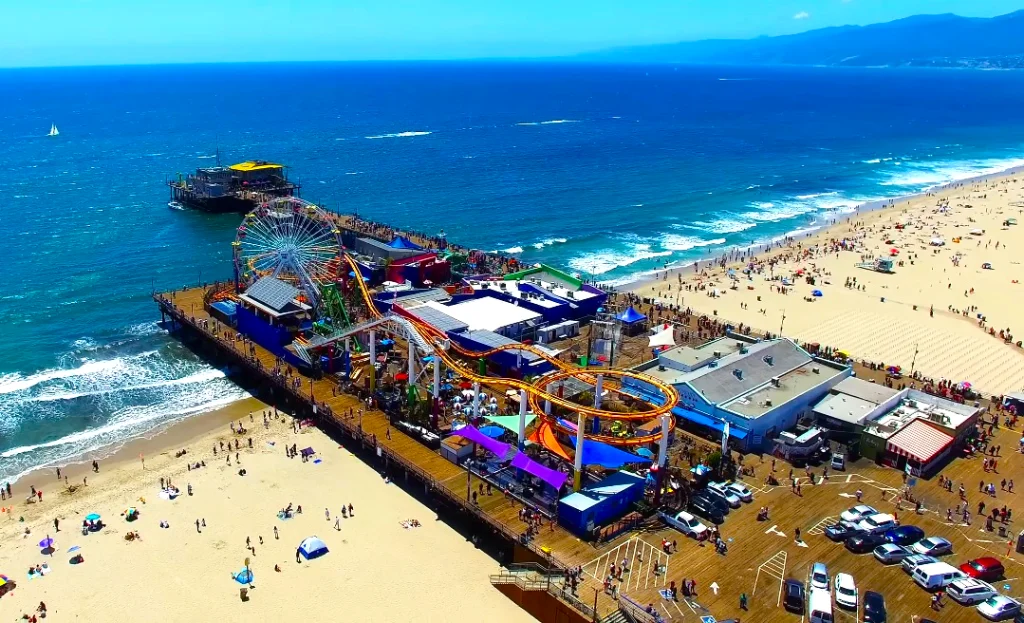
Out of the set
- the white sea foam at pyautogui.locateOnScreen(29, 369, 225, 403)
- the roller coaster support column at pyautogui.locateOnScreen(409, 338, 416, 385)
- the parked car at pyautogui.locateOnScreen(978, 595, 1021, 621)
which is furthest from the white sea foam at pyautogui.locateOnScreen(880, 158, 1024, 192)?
the white sea foam at pyautogui.locateOnScreen(29, 369, 225, 403)

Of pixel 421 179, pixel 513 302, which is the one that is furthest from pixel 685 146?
pixel 513 302

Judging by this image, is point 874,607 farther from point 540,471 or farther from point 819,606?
point 540,471

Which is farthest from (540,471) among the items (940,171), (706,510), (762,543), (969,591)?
(940,171)

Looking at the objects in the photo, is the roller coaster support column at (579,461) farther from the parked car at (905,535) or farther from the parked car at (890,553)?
the parked car at (905,535)

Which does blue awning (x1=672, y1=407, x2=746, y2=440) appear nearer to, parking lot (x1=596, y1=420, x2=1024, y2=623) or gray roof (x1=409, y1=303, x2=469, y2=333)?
parking lot (x1=596, y1=420, x2=1024, y2=623)

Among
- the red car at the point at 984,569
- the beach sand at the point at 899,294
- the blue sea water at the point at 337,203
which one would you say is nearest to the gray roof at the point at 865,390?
the beach sand at the point at 899,294

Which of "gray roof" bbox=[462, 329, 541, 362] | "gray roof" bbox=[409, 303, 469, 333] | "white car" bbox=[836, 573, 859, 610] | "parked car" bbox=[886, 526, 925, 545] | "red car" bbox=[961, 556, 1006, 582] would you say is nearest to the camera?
"white car" bbox=[836, 573, 859, 610]
